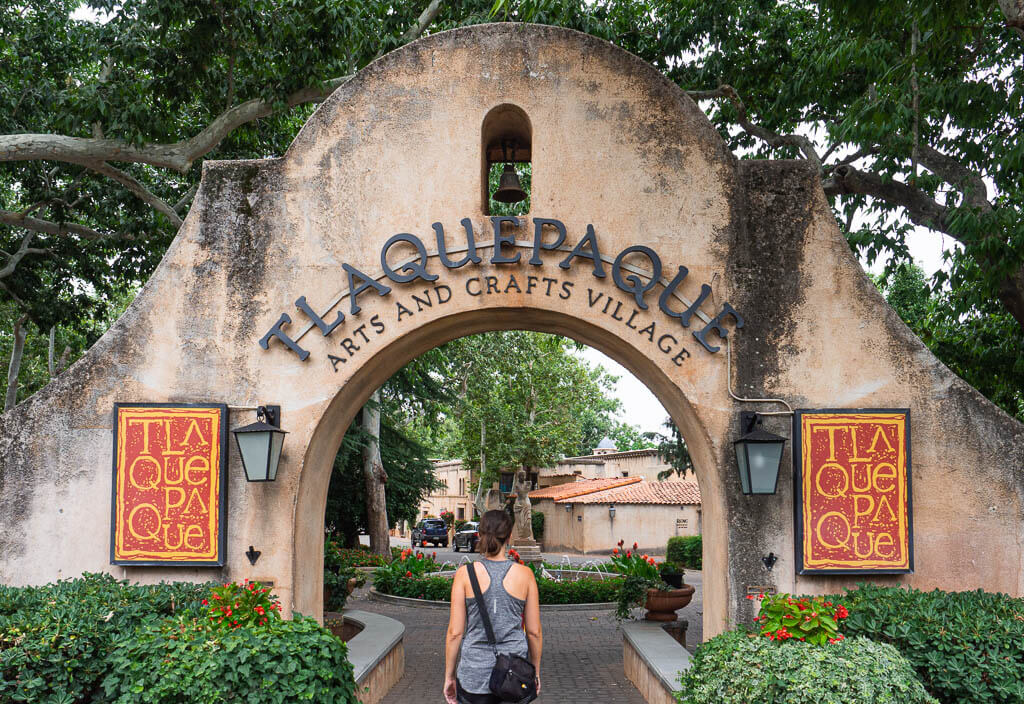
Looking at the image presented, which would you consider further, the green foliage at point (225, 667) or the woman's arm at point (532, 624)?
the green foliage at point (225, 667)

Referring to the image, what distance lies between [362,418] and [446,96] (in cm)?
1685

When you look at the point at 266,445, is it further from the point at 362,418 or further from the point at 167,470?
the point at 362,418

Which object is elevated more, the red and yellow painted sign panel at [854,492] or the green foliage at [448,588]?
the red and yellow painted sign panel at [854,492]

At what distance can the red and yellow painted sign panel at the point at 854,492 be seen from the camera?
21.4 feet

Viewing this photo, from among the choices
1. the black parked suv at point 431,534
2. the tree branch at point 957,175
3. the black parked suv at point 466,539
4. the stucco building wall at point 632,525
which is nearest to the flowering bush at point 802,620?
the tree branch at point 957,175

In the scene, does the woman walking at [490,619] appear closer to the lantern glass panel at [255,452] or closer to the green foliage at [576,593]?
the lantern glass panel at [255,452]

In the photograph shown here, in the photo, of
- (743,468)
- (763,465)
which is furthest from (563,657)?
(763,465)

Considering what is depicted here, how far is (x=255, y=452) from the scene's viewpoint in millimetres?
6453

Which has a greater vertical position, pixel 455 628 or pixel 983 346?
pixel 983 346

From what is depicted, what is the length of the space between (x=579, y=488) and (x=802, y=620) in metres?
33.9

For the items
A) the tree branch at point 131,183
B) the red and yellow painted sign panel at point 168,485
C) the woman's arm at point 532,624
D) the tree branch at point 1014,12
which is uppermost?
the tree branch at point 1014,12

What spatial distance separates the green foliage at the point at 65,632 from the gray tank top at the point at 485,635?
2.28 meters

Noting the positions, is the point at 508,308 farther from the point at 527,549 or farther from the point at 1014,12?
the point at 527,549

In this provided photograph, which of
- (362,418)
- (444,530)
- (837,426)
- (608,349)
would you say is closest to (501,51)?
(608,349)
